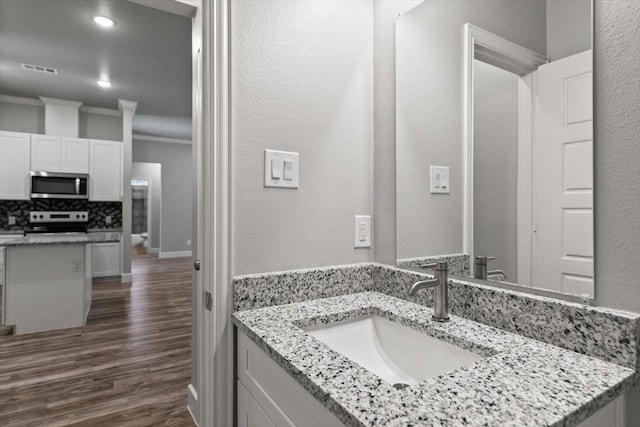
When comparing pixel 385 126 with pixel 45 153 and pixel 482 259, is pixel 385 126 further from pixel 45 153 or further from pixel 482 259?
pixel 45 153

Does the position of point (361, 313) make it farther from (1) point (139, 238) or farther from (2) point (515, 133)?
(1) point (139, 238)

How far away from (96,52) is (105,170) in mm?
2297

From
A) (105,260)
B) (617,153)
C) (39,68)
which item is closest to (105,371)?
(617,153)

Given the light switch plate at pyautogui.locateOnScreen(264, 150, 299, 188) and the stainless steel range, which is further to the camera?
the stainless steel range

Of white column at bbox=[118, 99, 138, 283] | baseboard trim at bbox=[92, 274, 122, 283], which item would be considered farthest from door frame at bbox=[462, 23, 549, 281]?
baseboard trim at bbox=[92, 274, 122, 283]

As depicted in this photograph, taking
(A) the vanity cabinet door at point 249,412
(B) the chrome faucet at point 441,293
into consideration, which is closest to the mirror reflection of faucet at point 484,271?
(B) the chrome faucet at point 441,293

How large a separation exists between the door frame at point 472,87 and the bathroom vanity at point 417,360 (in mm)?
190

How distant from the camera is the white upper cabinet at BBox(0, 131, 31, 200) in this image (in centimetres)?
488

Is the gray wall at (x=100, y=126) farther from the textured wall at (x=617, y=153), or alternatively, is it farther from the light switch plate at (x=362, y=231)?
the textured wall at (x=617, y=153)

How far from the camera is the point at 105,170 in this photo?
18.0 feet

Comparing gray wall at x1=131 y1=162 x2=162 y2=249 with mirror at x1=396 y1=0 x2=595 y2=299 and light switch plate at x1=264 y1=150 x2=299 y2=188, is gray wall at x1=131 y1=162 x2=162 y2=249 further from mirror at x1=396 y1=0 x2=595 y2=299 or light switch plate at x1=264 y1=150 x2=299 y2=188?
mirror at x1=396 y1=0 x2=595 y2=299

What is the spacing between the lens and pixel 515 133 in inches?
39.3

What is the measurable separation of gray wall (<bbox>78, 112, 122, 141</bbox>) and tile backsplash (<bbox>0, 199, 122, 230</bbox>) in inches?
43.7

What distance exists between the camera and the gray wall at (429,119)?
46.8 inches
